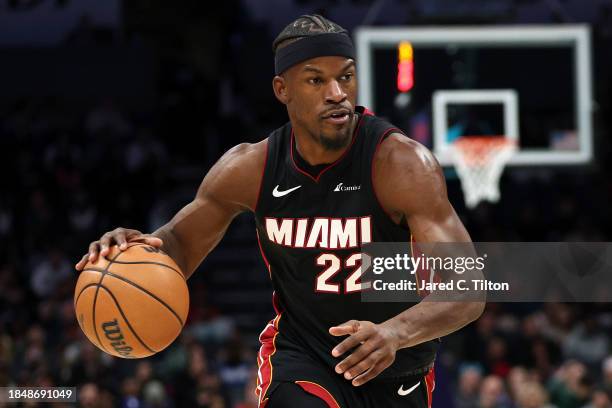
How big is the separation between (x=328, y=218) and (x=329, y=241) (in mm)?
93

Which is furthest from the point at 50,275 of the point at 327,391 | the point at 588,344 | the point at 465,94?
the point at 327,391

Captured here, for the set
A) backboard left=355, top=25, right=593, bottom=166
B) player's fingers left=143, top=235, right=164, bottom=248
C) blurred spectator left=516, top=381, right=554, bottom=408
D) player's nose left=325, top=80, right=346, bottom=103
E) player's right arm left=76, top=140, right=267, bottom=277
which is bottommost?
blurred spectator left=516, top=381, right=554, bottom=408

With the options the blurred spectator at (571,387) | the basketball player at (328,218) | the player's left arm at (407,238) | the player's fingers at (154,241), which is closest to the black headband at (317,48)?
the basketball player at (328,218)

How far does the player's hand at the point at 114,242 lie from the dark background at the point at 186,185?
5755mm

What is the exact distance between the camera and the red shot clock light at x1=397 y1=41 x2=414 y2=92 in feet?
34.3

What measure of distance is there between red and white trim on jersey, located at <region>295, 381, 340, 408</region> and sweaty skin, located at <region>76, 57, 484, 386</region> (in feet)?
1.10

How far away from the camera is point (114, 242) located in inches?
166

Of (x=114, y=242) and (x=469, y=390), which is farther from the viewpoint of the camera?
(x=469, y=390)

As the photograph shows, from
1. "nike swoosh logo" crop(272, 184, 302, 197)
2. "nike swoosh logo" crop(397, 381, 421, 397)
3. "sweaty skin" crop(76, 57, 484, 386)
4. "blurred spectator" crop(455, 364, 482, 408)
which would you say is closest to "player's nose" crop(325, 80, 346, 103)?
"sweaty skin" crop(76, 57, 484, 386)

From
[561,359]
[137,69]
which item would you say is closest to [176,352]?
[561,359]

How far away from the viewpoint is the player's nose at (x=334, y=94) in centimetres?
395

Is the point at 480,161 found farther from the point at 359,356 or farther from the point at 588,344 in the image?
the point at 359,356

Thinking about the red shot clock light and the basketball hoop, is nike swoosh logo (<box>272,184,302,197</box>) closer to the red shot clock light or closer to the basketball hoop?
the basketball hoop

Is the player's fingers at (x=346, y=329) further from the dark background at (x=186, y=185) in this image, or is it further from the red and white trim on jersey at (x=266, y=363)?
the dark background at (x=186, y=185)
